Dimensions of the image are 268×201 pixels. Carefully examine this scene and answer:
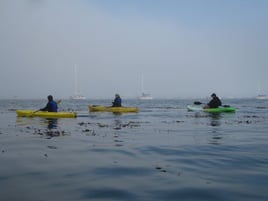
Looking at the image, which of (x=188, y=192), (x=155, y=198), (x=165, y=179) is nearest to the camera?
(x=155, y=198)

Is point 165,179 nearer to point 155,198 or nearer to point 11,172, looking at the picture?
point 155,198

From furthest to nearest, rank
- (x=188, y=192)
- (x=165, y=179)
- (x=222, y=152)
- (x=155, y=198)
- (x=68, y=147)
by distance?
(x=68, y=147) < (x=222, y=152) < (x=165, y=179) < (x=188, y=192) < (x=155, y=198)

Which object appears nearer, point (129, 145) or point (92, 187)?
point (92, 187)

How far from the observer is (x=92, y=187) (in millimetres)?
7965

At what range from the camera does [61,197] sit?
716 cm

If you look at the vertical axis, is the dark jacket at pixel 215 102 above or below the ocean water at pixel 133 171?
above

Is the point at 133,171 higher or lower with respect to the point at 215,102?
lower

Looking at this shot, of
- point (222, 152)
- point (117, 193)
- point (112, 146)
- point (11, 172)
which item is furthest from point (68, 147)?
point (117, 193)

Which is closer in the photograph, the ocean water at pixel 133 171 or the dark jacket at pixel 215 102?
the ocean water at pixel 133 171

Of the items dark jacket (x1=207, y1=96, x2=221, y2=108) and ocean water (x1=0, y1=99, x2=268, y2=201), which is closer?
ocean water (x1=0, y1=99, x2=268, y2=201)

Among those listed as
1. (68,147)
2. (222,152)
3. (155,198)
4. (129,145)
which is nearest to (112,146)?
(129,145)

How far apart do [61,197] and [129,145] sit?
25.9ft

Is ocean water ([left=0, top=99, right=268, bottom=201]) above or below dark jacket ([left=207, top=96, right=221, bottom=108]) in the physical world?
below

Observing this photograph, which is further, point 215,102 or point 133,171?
point 215,102
